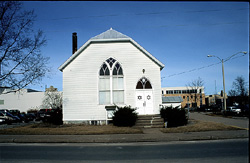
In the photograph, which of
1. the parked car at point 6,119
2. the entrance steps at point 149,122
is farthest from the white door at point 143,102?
the parked car at point 6,119

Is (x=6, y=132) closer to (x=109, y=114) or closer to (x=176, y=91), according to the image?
(x=109, y=114)

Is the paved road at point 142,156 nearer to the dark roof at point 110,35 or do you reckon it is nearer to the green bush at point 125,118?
the green bush at point 125,118

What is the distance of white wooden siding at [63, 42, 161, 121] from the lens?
1997 centimetres

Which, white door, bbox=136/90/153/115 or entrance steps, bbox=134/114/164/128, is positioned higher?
white door, bbox=136/90/153/115

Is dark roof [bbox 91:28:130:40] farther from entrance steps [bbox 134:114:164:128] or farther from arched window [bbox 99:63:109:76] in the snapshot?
entrance steps [bbox 134:114:164:128]

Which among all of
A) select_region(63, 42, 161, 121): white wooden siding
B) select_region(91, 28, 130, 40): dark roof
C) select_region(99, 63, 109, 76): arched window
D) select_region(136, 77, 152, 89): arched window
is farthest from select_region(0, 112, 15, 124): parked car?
select_region(136, 77, 152, 89): arched window

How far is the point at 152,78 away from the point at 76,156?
1306cm

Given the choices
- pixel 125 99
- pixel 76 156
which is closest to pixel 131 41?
pixel 125 99

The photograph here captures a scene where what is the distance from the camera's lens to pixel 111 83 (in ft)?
66.5

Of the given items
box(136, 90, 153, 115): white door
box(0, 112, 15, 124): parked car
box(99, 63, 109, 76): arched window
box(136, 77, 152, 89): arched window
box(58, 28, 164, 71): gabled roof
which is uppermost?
box(58, 28, 164, 71): gabled roof

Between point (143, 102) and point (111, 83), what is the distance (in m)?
3.34

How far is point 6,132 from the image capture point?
1516 cm

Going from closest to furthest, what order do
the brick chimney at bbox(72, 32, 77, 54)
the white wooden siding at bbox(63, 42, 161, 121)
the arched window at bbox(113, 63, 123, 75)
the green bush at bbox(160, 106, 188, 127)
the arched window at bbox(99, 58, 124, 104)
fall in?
1. the green bush at bbox(160, 106, 188, 127)
2. the white wooden siding at bbox(63, 42, 161, 121)
3. the arched window at bbox(99, 58, 124, 104)
4. the arched window at bbox(113, 63, 123, 75)
5. the brick chimney at bbox(72, 32, 77, 54)

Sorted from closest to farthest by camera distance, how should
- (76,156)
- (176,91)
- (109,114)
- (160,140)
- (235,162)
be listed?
(235,162)
(76,156)
(160,140)
(109,114)
(176,91)
